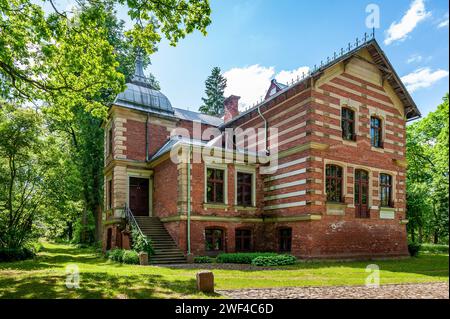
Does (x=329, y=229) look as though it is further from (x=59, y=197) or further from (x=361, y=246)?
(x=59, y=197)

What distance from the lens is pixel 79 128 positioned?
93.6 ft

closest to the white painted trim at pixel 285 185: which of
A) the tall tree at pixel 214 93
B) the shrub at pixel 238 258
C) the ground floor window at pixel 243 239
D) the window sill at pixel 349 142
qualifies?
the ground floor window at pixel 243 239

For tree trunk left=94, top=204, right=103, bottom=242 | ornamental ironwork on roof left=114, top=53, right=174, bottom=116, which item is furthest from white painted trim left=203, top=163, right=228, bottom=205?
tree trunk left=94, top=204, right=103, bottom=242

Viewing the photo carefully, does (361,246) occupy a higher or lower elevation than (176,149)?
lower

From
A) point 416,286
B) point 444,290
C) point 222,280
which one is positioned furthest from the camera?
point 222,280

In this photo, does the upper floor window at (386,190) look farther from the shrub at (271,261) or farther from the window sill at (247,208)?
the shrub at (271,261)

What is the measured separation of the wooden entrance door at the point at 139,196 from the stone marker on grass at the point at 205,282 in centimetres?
1485

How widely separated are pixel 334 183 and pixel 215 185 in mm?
6274

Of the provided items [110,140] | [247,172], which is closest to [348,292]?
[247,172]

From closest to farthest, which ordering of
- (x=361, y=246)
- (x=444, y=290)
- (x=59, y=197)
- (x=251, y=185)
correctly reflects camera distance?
(x=444, y=290)
(x=361, y=246)
(x=251, y=185)
(x=59, y=197)

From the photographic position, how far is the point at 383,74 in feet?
67.4

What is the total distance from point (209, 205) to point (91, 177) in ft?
48.0

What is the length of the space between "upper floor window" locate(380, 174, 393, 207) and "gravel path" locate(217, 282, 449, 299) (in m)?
11.7

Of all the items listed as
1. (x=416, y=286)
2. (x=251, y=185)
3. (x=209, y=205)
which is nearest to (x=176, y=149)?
(x=209, y=205)
